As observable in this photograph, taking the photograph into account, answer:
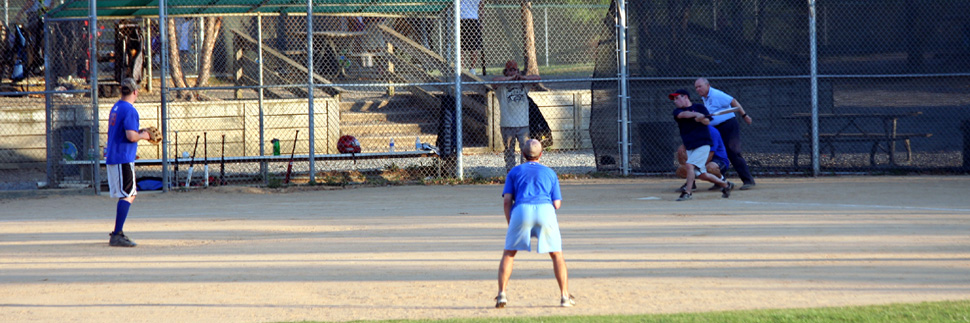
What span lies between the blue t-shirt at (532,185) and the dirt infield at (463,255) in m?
0.70

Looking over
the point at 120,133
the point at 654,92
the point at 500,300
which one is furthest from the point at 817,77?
the point at 120,133

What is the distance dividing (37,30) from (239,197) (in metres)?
7.74

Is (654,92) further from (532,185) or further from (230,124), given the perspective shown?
(230,124)

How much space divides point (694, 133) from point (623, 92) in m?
2.87

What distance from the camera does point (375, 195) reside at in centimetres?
1212

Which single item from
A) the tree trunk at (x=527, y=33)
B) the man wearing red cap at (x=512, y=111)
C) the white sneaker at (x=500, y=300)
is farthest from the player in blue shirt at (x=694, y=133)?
the tree trunk at (x=527, y=33)

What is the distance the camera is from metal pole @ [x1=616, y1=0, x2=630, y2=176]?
13.3m

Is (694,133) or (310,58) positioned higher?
(310,58)

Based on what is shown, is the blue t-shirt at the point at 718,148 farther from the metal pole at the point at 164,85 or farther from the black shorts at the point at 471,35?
the black shorts at the point at 471,35

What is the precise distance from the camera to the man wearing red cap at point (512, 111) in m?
13.2

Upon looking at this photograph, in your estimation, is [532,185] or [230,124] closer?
[532,185]

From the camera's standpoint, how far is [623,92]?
13.3 meters

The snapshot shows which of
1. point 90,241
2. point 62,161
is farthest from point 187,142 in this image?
point 90,241

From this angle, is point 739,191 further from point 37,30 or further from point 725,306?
point 37,30
